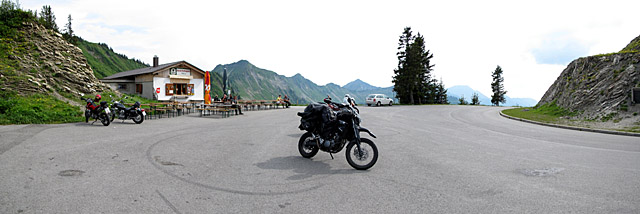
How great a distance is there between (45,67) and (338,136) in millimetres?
20319

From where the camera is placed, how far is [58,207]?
3443 millimetres

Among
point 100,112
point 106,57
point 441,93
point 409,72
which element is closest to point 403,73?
point 409,72

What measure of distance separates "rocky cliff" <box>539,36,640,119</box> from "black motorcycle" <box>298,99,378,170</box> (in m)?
15.6

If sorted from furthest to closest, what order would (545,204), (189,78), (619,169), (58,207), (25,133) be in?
(189,78), (25,133), (619,169), (545,204), (58,207)

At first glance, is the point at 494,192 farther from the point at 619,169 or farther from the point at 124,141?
the point at 124,141

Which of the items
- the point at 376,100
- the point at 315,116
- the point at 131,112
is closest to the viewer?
the point at 315,116

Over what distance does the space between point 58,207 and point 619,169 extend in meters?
8.82

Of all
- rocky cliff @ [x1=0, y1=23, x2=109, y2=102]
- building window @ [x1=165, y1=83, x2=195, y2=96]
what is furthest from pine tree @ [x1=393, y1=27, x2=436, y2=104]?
rocky cliff @ [x1=0, y1=23, x2=109, y2=102]

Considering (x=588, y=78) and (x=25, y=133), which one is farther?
(x=588, y=78)

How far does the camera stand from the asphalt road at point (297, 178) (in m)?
3.65

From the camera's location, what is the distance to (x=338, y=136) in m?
5.79

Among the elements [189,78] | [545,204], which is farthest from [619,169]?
[189,78]

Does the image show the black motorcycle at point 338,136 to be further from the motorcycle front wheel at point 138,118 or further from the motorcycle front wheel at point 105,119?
the motorcycle front wheel at point 138,118

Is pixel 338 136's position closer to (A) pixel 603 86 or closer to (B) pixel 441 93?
(A) pixel 603 86
